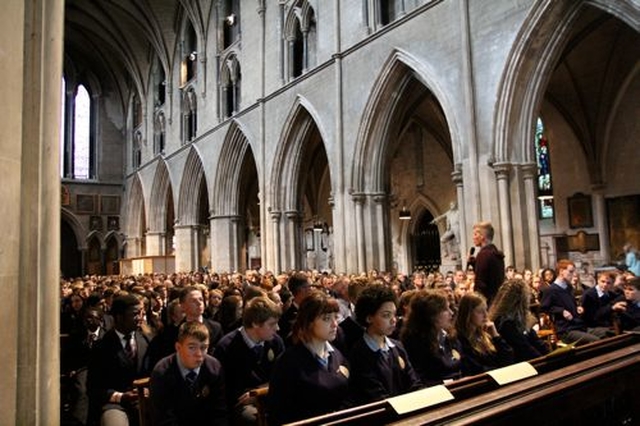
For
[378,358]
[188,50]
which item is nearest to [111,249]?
[188,50]

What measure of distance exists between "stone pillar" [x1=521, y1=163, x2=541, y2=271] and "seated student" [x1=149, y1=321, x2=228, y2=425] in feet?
27.1

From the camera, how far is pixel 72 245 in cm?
3234

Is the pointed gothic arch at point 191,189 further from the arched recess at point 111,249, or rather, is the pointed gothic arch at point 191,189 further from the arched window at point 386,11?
the arched window at point 386,11

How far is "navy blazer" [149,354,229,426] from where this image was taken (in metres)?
3.10

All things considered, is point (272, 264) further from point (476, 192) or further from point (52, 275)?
point (52, 275)

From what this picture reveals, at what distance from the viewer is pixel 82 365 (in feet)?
15.7

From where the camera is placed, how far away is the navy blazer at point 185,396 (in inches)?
122

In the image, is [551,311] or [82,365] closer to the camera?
[82,365]

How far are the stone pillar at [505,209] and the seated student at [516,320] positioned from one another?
20.9 feet

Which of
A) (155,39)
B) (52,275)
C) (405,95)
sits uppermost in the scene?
(155,39)

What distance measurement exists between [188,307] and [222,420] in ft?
5.09

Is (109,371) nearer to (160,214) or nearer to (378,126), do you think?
(378,126)

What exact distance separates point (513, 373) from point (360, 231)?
11.4 meters

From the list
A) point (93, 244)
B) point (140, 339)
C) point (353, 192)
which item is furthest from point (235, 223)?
point (140, 339)
